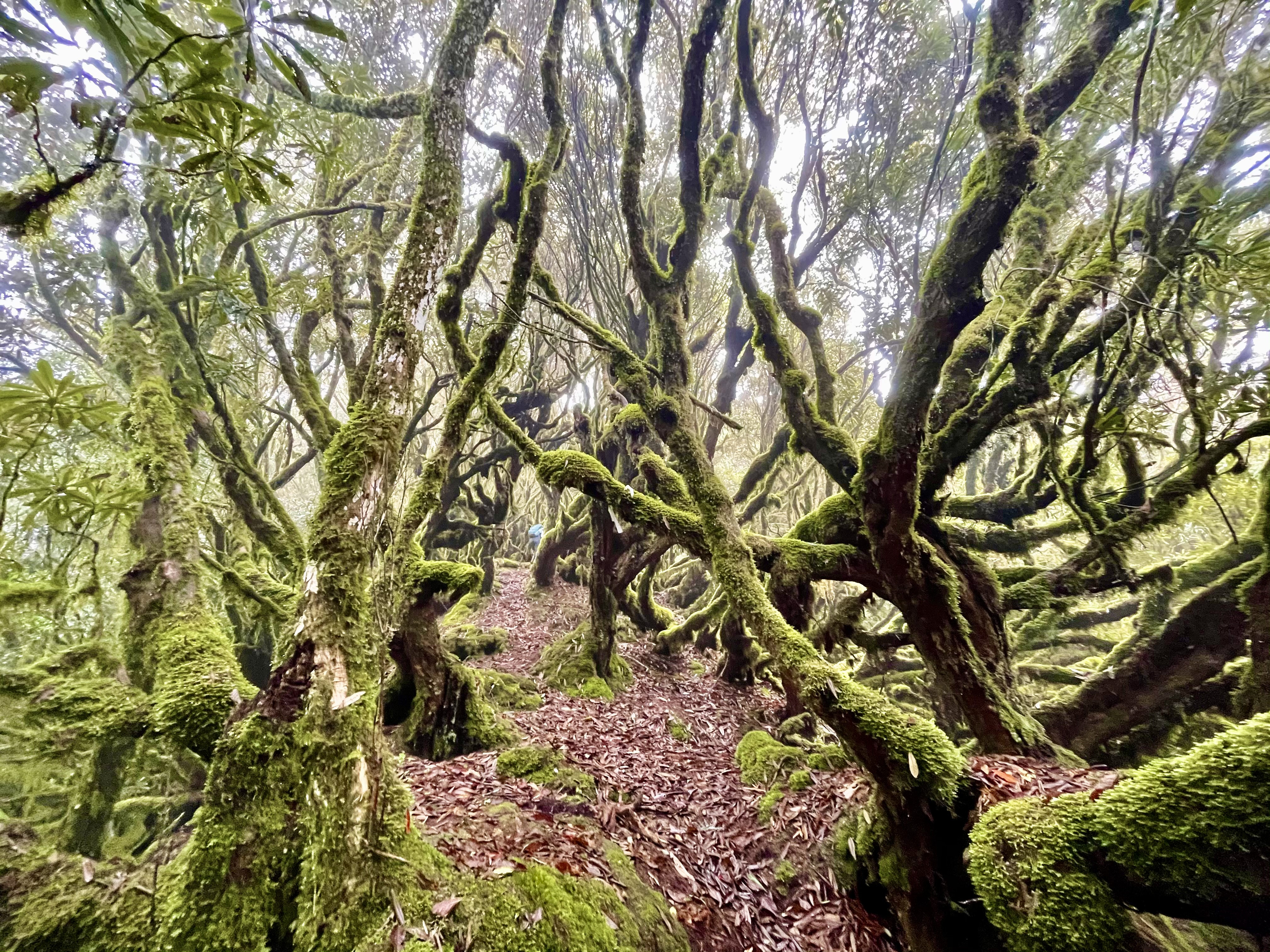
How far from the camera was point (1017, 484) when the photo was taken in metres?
6.02

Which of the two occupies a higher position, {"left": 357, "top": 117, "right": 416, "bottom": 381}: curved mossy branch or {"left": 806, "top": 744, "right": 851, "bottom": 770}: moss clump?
{"left": 357, "top": 117, "right": 416, "bottom": 381}: curved mossy branch

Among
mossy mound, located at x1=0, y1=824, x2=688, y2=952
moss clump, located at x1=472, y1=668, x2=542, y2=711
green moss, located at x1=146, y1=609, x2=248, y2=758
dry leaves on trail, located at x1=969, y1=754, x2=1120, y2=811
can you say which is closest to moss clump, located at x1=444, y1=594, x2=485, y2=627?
moss clump, located at x1=472, y1=668, x2=542, y2=711

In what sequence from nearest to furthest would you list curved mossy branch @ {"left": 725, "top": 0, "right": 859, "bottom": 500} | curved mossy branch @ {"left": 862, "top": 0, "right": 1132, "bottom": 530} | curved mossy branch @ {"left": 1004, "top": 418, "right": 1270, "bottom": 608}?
curved mossy branch @ {"left": 862, "top": 0, "right": 1132, "bottom": 530}, curved mossy branch @ {"left": 1004, "top": 418, "right": 1270, "bottom": 608}, curved mossy branch @ {"left": 725, "top": 0, "right": 859, "bottom": 500}

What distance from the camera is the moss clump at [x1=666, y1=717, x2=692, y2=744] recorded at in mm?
5848

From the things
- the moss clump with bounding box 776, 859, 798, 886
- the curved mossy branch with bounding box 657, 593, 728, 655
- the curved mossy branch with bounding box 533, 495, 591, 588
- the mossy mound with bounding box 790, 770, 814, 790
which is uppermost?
the curved mossy branch with bounding box 533, 495, 591, 588

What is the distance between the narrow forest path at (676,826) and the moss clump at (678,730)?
0.04 meters

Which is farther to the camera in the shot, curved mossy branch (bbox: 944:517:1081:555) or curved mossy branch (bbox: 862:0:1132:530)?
curved mossy branch (bbox: 944:517:1081:555)

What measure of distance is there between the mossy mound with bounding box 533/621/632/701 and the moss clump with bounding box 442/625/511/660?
3.21 ft

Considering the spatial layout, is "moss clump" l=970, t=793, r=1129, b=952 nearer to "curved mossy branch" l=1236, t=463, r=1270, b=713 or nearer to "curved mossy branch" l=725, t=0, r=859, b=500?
"curved mossy branch" l=1236, t=463, r=1270, b=713

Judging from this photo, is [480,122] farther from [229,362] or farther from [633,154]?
[229,362]

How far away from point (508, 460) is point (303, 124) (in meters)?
7.34

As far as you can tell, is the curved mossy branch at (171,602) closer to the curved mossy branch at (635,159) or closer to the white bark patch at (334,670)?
the white bark patch at (334,670)

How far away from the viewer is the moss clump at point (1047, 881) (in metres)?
1.88

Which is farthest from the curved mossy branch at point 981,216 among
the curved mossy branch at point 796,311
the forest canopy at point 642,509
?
the curved mossy branch at point 796,311
